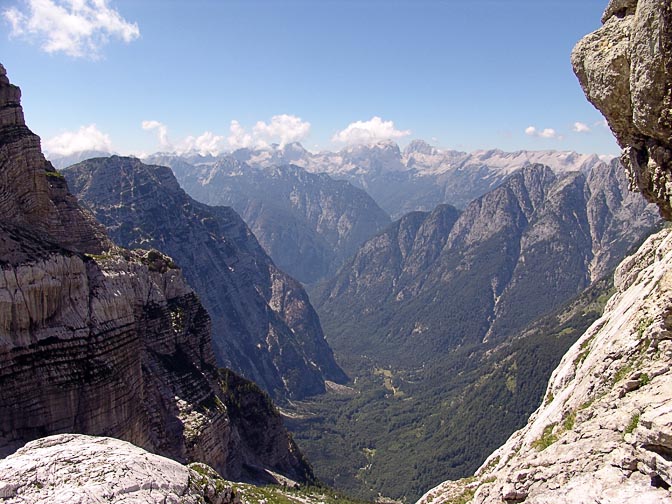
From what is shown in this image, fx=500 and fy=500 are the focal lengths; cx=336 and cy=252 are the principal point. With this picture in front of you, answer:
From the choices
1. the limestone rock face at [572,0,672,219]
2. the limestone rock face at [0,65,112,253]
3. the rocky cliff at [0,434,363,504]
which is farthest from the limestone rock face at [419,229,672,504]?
the limestone rock face at [0,65,112,253]

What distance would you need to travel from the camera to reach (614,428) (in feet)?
64.6

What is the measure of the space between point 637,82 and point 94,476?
88.5 feet

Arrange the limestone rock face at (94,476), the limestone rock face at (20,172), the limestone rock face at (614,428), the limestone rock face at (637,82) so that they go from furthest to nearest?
the limestone rock face at (20,172) < the limestone rock face at (637,82) < the limestone rock face at (94,476) < the limestone rock face at (614,428)

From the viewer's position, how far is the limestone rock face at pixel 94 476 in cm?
1875

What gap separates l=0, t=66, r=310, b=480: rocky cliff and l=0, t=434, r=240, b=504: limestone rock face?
10.7 m

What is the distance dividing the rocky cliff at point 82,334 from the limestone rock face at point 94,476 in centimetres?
1075

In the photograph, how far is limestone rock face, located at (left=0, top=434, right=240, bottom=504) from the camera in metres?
18.8

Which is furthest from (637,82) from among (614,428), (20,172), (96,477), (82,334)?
(20,172)

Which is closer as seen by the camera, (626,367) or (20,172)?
(626,367)

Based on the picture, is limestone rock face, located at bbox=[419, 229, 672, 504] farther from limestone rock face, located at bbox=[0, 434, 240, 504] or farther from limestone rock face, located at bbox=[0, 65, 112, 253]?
limestone rock face, located at bbox=[0, 65, 112, 253]

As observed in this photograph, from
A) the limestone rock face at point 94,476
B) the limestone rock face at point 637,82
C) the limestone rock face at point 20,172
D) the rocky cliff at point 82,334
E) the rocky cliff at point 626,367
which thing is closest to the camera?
the rocky cliff at point 626,367

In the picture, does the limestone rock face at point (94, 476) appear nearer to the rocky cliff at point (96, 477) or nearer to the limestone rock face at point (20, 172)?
the rocky cliff at point (96, 477)

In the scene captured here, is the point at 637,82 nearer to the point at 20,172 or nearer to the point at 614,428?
the point at 614,428

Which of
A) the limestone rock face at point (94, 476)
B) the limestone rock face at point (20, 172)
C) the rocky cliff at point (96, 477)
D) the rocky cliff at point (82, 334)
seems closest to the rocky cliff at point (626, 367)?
the rocky cliff at point (96, 477)
